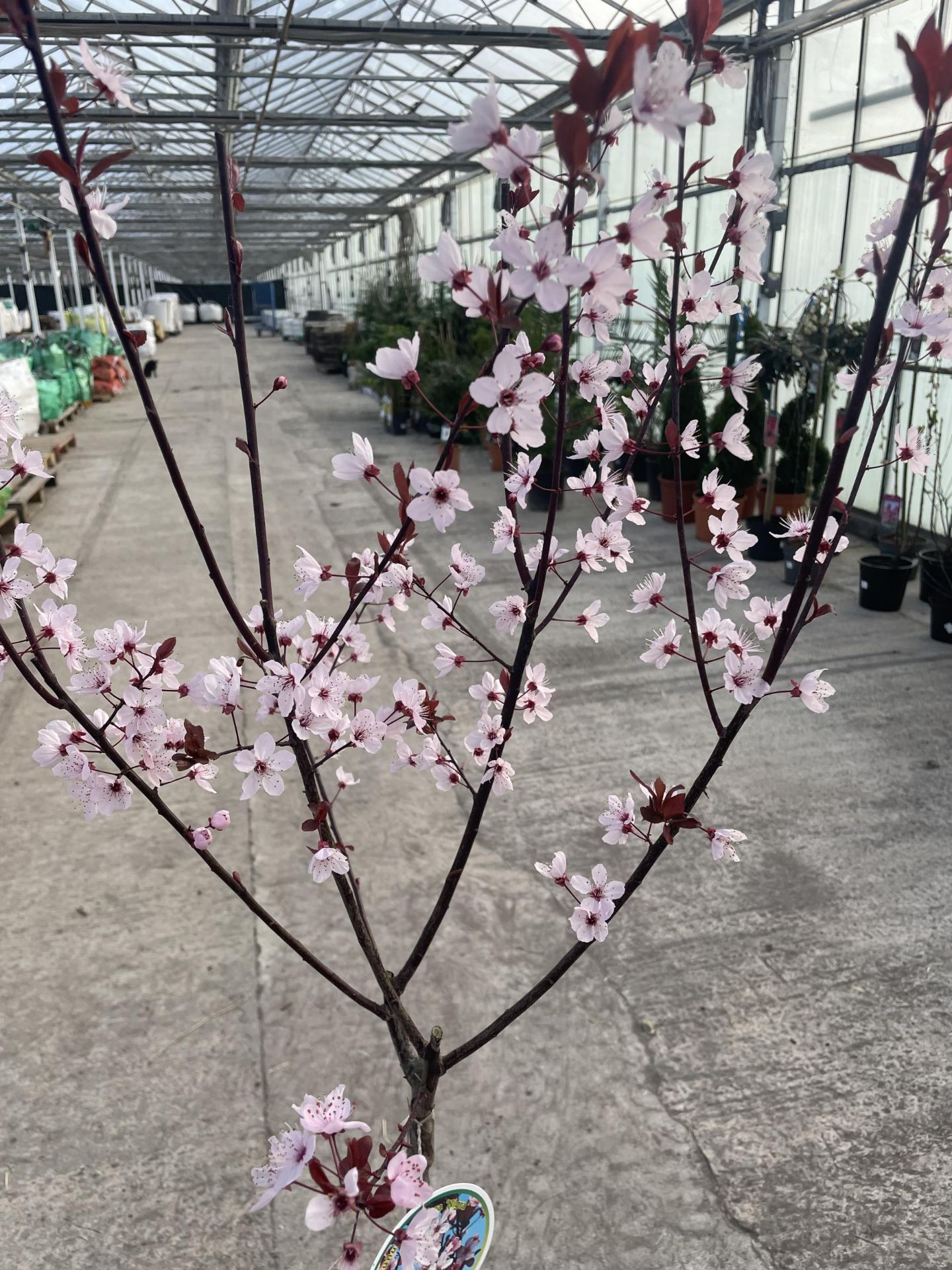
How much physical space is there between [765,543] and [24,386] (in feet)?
25.4

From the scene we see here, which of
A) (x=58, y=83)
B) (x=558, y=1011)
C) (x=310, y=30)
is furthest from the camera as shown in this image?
(x=310, y=30)

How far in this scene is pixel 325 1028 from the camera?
7.77 ft

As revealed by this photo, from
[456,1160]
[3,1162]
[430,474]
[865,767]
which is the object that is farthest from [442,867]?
[430,474]

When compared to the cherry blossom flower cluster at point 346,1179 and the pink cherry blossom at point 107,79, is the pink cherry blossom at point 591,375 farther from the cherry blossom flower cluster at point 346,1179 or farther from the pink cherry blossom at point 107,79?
the cherry blossom flower cluster at point 346,1179

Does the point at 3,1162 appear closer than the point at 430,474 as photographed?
No

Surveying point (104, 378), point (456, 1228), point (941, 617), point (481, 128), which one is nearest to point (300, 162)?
point (104, 378)

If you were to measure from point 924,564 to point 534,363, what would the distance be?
Result: 15.2 feet

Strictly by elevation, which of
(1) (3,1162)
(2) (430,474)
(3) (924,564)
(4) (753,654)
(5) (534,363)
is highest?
(5) (534,363)

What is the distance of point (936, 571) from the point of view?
4902 mm

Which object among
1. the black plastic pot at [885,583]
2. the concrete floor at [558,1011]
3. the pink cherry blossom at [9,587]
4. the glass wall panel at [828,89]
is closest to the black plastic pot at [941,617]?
the black plastic pot at [885,583]

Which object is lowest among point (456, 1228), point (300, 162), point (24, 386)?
point (456, 1228)

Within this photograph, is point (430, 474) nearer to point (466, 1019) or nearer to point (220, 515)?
point (466, 1019)

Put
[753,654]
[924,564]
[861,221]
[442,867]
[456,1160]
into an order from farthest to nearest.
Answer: [861,221] < [924,564] < [442,867] < [456,1160] < [753,654]

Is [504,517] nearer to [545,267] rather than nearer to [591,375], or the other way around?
[591,375]
